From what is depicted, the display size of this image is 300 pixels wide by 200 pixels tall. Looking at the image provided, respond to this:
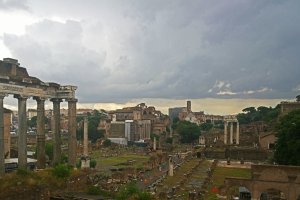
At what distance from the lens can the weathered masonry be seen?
25.3 meters

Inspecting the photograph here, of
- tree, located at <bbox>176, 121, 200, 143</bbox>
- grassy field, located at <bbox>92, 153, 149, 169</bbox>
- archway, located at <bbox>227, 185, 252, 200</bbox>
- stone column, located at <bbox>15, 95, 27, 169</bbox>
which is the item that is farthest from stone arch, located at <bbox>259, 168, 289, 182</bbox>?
tree, located at <bbox>176, 121, 200, 143</bbox>

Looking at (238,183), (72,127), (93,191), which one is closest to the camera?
(238,183)

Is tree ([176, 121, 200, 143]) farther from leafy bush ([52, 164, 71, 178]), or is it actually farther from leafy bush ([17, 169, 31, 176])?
leafy bush ([17, 169, 31, 176])

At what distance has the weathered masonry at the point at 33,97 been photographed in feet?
83.0

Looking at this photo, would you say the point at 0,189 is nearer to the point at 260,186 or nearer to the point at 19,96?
the point at 19,96

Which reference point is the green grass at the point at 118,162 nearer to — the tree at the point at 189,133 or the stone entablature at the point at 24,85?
the stone entablature at the point at 24,85

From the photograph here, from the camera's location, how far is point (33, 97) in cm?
2814

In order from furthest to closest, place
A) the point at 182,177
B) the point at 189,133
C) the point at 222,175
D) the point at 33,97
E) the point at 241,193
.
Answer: the point at 189,133 → the point at 222,175 → the point at 182,177 → the point at 241,193 → the point at 33,97

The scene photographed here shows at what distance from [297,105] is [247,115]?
57478 mm

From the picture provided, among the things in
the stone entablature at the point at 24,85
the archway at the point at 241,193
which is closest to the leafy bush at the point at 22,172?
the stone entablature at the point at 24,85

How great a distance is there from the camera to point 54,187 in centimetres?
2616

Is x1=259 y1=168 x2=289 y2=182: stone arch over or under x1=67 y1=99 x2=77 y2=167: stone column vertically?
under

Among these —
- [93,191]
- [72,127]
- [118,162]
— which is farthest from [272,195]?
[118,162]

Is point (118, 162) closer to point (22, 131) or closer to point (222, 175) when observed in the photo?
point (222, 175)
